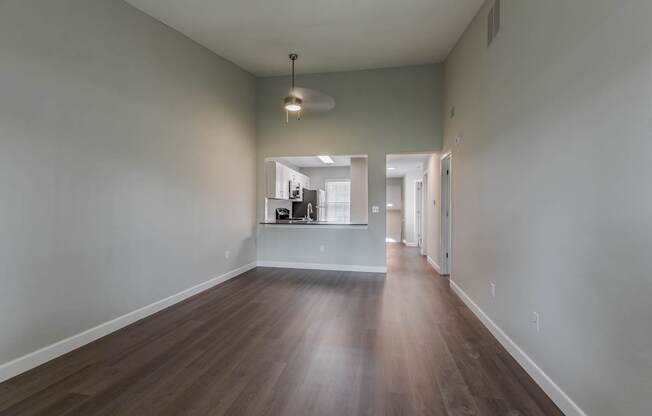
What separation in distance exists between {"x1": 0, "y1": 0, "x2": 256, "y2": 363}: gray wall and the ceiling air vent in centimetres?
348

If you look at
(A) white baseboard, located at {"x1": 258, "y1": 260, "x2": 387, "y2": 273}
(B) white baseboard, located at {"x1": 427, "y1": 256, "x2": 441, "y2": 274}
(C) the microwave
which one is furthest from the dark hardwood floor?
(C) the microwave

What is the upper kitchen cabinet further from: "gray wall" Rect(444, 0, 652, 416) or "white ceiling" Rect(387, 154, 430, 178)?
"gray wall" Rect(444, 0, 652, 416)

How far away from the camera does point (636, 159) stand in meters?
1.28

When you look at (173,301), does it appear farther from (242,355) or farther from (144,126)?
(144,126)

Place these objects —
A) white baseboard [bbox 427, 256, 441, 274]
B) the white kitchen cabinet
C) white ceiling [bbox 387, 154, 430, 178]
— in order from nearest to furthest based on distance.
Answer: white baseboard [bbox 427, 256, 441, 274]
the white kitchen cabinet
white ceiling [bbox 387, 154, 430, 178]

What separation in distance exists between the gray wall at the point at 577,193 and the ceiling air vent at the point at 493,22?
0.38 feet

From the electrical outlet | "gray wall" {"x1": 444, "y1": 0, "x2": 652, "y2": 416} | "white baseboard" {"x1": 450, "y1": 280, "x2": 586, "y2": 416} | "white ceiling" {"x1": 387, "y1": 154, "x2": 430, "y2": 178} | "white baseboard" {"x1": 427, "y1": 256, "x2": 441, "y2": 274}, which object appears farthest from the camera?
"white ceiling" {"x1": 387, "y1": 154, "x2": 430, "y2": 178}

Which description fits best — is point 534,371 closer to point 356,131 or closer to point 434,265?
point 434,265

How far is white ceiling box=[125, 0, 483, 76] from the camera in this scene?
3.21 m

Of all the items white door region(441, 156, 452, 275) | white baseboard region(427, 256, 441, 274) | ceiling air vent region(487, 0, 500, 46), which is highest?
ceiling air vent region(487, 0, 500, 46)

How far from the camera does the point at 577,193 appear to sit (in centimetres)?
164

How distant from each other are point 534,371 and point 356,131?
4.07 m

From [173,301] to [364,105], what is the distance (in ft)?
13.6

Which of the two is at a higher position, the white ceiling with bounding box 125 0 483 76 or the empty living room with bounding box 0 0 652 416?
the white ceiling with bounding box 125 0 483 76
